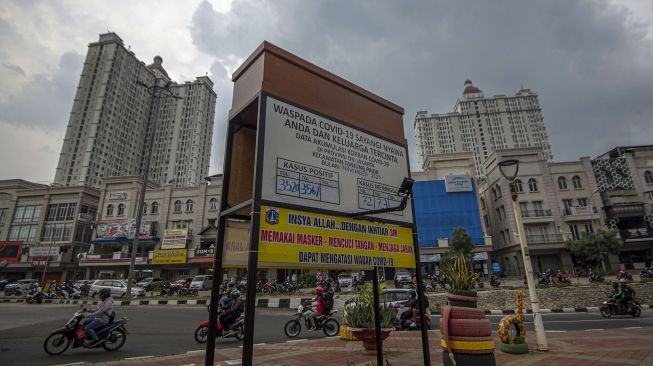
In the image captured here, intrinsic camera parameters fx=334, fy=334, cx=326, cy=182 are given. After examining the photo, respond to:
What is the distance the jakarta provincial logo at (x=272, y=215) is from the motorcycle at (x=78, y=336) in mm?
6449

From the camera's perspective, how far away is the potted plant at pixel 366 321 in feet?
22.1

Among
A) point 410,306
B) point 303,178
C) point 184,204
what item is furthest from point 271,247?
point 184,204

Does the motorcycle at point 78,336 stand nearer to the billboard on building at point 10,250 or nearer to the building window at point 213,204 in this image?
the building window at point 213,204

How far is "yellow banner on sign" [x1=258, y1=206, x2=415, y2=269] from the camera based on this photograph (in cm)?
352

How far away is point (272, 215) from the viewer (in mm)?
3564

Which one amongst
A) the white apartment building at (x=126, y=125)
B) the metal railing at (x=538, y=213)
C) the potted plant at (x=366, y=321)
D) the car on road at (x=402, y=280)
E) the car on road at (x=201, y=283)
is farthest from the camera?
the white apartment building at (x=126, y=125)

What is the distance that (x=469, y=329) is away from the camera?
4715mm

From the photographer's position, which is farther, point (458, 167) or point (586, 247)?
point (458, 167)

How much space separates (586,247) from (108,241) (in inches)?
2078

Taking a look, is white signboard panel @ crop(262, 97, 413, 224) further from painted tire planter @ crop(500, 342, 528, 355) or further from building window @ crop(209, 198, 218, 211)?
building window @ crop(209, 198, 218, 211)

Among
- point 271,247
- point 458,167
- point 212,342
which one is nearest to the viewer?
point 271,247

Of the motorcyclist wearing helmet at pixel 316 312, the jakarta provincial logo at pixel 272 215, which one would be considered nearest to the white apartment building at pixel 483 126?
the motorcyclist wearing helmet at pixel 316 312

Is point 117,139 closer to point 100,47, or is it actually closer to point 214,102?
point 100,47

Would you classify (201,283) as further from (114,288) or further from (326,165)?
(326,165)
